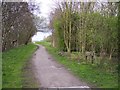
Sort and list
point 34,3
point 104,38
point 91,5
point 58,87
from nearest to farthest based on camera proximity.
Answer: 1. point 58,87
2. point 104,38
3. point 91,5
4. point 34,3

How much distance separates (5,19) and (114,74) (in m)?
12.5

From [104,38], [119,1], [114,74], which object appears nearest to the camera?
A: [114,74]

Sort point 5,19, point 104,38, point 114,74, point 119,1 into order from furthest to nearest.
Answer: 1. point 5,19
2. point 104,38
3. point 119,1
4. point 114,74

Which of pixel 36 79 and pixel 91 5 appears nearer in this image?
pixel 36 79

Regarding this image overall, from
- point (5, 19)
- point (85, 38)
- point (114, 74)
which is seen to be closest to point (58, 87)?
point (114, 74)

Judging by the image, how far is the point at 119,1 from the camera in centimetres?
1388

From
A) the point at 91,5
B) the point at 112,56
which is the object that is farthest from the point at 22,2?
the point at 112,56

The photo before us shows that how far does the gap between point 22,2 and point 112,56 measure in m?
10.7

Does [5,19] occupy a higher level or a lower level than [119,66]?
higher

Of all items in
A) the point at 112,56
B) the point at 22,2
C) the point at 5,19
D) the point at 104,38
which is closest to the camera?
the point at 104,38

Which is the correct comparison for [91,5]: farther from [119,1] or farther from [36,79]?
[36,79]

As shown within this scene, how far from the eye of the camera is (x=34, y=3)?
28.3 metres

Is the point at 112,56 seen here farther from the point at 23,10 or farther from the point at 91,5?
the point at 23,10

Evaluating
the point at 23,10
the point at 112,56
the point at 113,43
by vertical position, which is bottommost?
the point at 112,56
